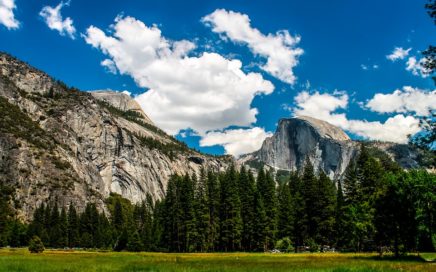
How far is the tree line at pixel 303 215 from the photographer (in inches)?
1638

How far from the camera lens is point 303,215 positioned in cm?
7231

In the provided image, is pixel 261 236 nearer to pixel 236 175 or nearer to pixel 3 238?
pixel 236 175

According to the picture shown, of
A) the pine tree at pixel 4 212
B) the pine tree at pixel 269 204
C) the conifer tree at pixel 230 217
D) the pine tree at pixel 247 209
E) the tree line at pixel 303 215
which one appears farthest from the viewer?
the pine tree at pixel 4 212

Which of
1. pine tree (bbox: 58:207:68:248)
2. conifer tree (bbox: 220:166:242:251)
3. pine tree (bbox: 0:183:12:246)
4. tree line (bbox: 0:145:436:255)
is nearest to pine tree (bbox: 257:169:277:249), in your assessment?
tree line (bbox: 0:145:436:255)

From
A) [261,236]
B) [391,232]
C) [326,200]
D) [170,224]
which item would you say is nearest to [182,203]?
[170,224]

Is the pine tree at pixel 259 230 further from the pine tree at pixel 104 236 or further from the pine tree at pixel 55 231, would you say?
the pine tree at pixel 55 231

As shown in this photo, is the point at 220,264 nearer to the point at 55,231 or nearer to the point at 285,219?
the point at 285,219

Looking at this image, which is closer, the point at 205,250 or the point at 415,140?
the point at 415,140

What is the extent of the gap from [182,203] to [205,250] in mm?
11805

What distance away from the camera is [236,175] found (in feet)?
Result: 308

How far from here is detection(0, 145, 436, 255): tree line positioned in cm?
4159

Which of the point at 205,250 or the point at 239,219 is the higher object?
the point at 239,219

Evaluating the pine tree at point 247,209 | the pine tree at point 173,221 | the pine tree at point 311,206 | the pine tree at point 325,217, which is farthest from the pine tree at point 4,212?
the pine tree at point 325,217

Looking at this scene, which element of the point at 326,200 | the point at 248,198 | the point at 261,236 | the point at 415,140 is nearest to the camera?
the point at 415,140
